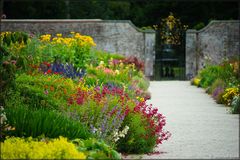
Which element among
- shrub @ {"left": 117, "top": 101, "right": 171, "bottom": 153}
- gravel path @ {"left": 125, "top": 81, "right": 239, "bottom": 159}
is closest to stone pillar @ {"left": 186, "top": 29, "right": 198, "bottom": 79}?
gravel path @ {"left": 125, "top": 81, "right": 239, "bottom": 159}

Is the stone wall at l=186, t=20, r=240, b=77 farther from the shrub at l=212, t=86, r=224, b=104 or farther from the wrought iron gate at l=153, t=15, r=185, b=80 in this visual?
the shrub at l=212, t=86, r=224, b=104

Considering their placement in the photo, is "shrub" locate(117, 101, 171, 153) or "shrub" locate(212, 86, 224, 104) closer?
"shrub" locate(117, 101, 171, 153)

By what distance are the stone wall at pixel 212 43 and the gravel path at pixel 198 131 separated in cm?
1549

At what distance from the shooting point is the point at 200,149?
324 inches

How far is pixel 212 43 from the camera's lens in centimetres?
3306

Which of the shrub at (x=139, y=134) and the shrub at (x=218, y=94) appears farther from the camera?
the shrub at (x=218, y=94)

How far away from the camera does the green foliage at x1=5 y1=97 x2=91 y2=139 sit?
728 cm

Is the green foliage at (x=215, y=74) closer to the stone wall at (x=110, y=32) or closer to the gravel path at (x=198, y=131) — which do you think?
the gravel path at (x=198, y=131)

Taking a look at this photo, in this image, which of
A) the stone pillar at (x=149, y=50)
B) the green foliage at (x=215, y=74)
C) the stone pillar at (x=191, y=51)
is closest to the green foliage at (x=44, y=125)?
the green foliage at (x=215, y=74)

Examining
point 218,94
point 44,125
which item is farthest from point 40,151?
point 218,94

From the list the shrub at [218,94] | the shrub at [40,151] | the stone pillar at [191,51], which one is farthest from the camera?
the stone pillar at [191,51]

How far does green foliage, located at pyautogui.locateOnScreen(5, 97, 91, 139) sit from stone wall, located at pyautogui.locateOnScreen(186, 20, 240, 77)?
25628 mm

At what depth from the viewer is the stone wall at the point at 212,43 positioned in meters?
32.8

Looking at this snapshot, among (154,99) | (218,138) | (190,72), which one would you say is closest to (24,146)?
(218,138)
